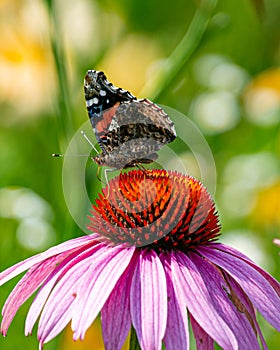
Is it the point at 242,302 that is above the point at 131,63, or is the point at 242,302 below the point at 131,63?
below

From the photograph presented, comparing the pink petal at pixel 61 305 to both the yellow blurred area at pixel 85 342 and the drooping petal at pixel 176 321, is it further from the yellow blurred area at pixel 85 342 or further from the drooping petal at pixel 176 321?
the yellow blurred area at pixel 85 342

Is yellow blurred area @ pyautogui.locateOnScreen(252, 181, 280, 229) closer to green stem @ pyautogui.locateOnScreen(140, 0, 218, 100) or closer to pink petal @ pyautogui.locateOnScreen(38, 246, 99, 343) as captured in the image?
green stem @ pyautogui.locateOnScreen(140, 0, 218, 100)

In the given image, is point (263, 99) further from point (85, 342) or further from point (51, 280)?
point (51, 280)

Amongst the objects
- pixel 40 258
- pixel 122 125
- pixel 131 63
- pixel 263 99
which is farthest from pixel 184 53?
pixel 131 63

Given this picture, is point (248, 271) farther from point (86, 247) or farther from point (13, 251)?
point (13, 251)

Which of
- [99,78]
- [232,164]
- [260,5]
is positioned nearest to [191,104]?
[232,164]

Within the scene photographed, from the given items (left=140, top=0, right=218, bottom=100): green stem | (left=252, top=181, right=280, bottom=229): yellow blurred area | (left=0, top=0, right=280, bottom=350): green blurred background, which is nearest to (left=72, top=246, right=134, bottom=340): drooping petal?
(left=140, top=0, right=218, bottom=100): green stem

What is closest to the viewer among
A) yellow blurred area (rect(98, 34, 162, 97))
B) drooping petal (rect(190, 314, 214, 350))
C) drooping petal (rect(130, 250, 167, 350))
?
drooping petal (rect(130, 250, 167, 350))
